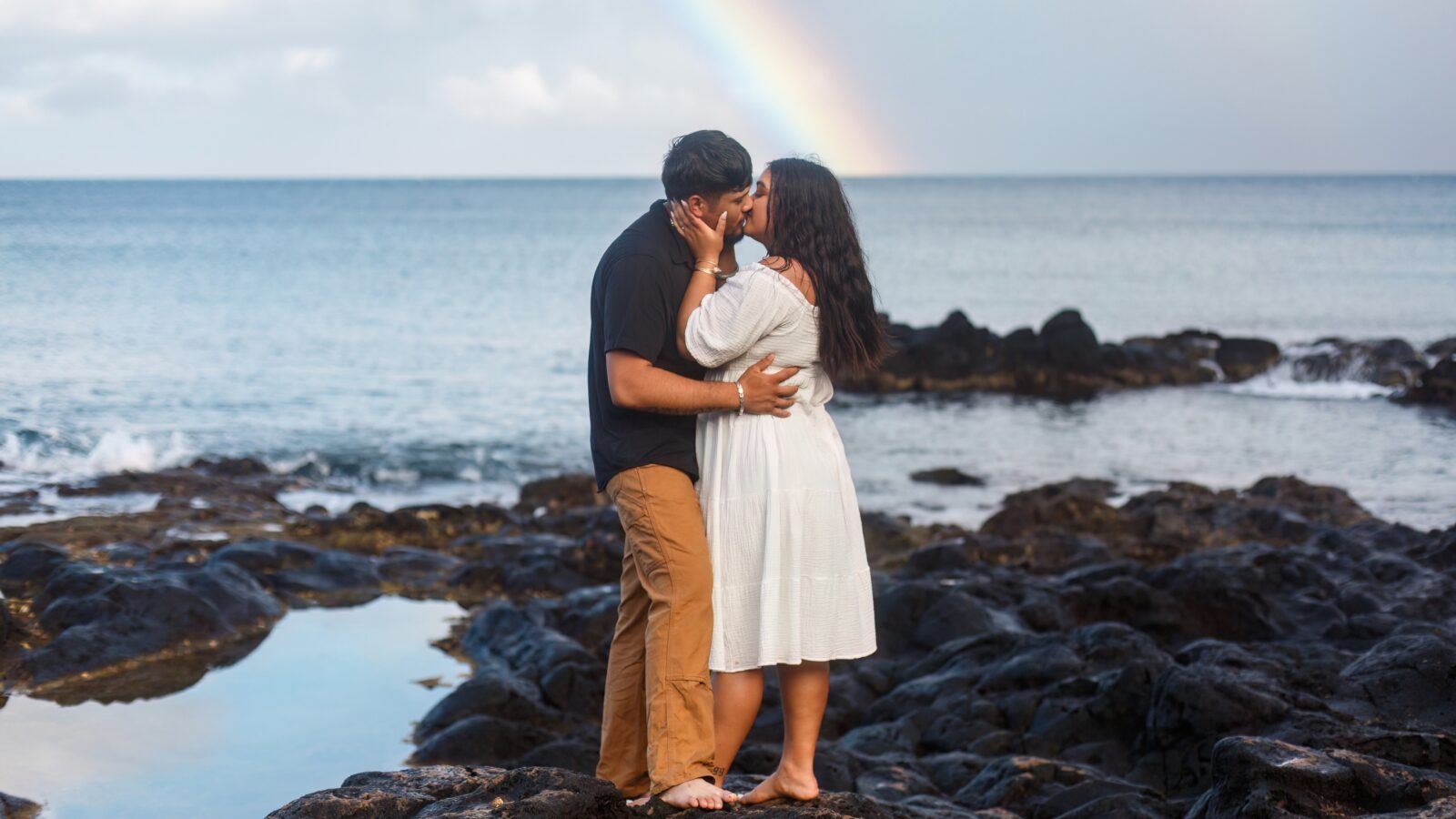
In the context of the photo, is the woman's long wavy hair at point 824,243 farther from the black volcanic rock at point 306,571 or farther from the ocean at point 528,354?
the ocean at point 528,354

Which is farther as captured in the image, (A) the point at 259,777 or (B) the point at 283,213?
(B) the point at 283,213

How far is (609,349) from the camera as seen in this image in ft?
14.9

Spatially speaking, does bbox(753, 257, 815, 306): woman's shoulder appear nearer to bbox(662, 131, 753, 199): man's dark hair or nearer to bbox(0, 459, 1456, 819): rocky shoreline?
bbox(662, 131, 753, 199): man's dark hair

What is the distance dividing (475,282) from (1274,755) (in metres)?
53.1

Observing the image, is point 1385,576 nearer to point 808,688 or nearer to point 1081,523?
point 1081,523

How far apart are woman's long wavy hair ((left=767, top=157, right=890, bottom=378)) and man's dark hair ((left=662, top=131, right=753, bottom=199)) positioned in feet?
0.54

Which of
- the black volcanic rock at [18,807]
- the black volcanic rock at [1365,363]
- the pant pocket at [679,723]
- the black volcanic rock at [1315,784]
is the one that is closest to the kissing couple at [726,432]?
the pant pocket at [679,723]

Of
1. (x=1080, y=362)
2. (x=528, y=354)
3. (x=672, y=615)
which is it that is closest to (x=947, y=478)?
(x=1080, y=362)

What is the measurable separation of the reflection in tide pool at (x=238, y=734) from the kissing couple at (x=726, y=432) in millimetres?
3260

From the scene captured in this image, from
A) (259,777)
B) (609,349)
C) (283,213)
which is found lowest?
(259,777)

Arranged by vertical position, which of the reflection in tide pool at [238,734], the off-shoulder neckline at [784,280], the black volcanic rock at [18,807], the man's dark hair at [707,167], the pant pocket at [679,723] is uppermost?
the man's dark hair at [707,167]

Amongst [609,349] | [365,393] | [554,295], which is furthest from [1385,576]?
[554,295]

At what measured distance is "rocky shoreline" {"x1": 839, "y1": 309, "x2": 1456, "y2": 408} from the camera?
94.6 ft

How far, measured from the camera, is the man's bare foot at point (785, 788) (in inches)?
187
